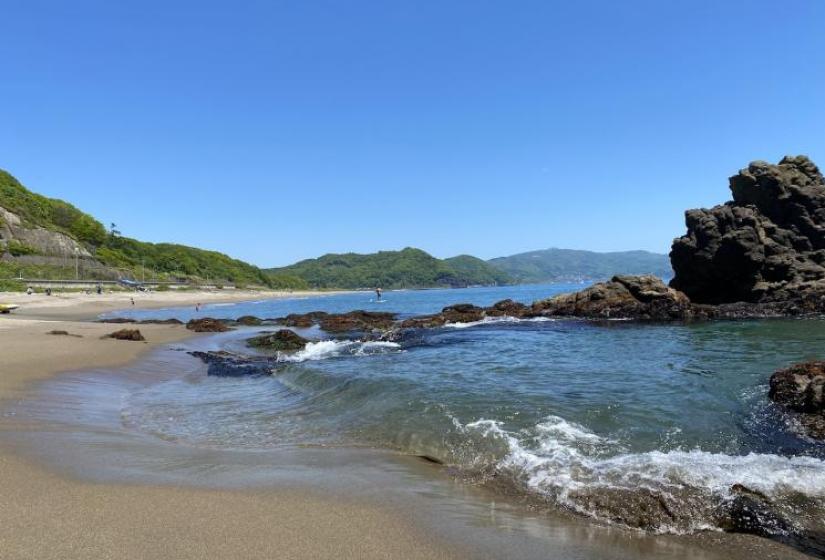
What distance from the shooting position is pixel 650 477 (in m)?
6.07

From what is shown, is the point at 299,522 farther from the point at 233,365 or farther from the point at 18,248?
the point at 18,248

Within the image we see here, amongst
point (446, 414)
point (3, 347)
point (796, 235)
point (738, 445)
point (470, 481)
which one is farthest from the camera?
point (796, 235)

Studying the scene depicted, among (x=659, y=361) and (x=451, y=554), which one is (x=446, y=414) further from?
(x=659, y=361)

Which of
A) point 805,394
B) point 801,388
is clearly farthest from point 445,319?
point 805,394

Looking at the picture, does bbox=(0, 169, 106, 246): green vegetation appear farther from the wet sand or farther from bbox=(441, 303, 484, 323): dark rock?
the wet sand

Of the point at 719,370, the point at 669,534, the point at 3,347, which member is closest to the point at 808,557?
the point at 669,534

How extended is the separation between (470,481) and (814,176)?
49.1 m

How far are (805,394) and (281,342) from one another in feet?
66.1

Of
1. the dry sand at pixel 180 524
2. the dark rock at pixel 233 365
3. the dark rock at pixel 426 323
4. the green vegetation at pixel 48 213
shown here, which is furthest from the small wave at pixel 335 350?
the green vegetation at pixel 48 213

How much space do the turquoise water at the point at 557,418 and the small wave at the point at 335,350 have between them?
1.17 ft

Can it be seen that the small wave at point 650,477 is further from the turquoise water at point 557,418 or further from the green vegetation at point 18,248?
the green vegetation at point 18,248

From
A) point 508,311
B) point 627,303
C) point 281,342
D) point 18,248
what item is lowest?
point 281,342

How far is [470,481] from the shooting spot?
649 centimetres

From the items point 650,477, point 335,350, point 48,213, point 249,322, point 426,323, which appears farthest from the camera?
point 48,213
